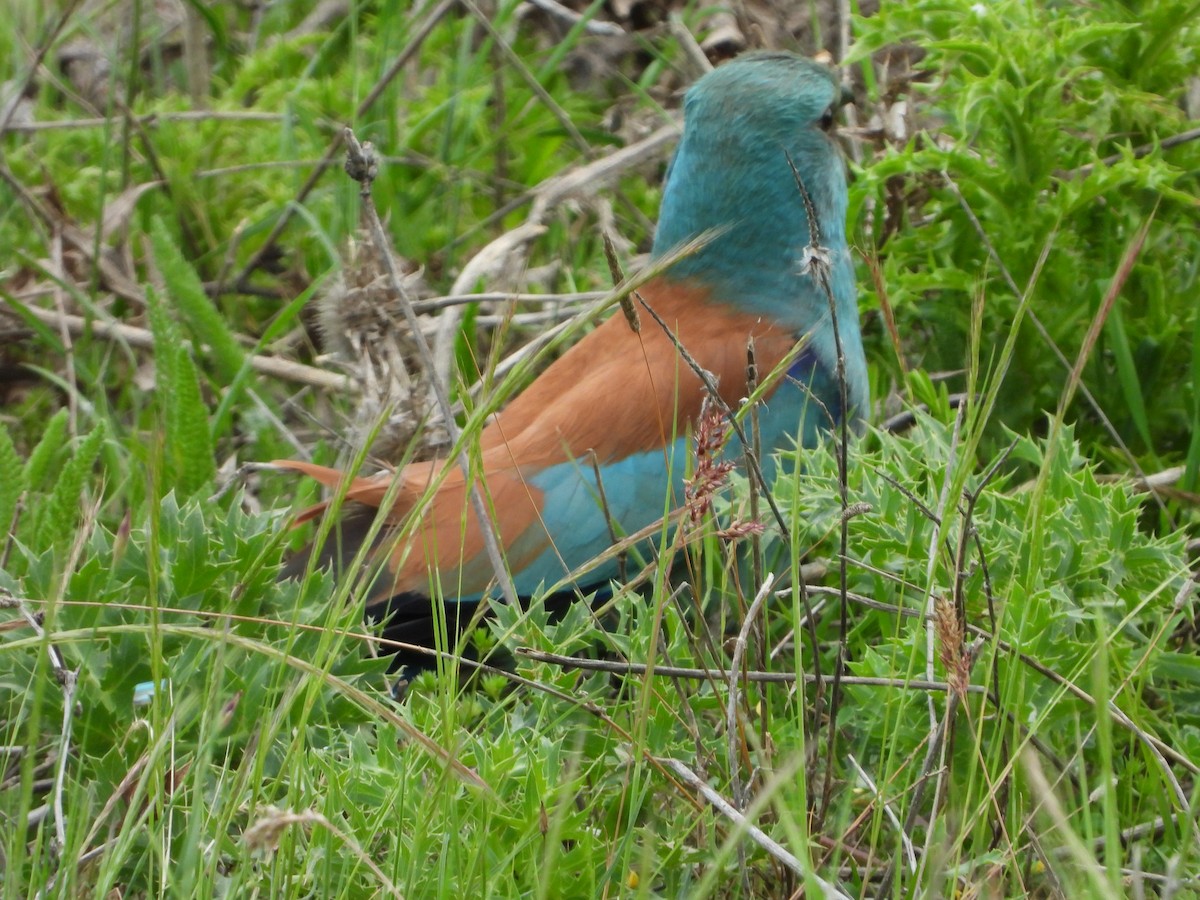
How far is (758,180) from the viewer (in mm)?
3109

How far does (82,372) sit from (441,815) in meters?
2.30

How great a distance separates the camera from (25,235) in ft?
13.1

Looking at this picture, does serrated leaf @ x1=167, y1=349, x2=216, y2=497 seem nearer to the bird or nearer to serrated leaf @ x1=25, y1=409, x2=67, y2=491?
serrated leaf @ x1=25, y1=409, x2=67, y2=491

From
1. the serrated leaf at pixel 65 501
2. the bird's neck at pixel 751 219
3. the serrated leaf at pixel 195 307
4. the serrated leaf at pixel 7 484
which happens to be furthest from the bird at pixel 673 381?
the serrated leaf at pixel 195 307

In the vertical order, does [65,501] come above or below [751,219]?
below

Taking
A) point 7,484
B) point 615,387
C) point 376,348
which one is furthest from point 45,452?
point 615,387

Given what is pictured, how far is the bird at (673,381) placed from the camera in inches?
104

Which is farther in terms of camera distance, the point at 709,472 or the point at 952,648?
the point at 709,472

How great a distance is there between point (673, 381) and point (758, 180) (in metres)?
0.60

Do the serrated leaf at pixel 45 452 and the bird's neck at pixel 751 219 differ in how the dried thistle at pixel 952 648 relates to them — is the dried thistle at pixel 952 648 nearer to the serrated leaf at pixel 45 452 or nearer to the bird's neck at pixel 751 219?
the bird's neck at pixel 751 219

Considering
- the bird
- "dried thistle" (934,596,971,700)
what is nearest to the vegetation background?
"dried thistle" (934,596,971,700)

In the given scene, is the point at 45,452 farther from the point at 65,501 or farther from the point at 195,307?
the point at 195,307

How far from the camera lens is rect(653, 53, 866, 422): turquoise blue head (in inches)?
121

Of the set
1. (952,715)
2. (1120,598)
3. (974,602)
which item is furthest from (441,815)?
(1120,598)
